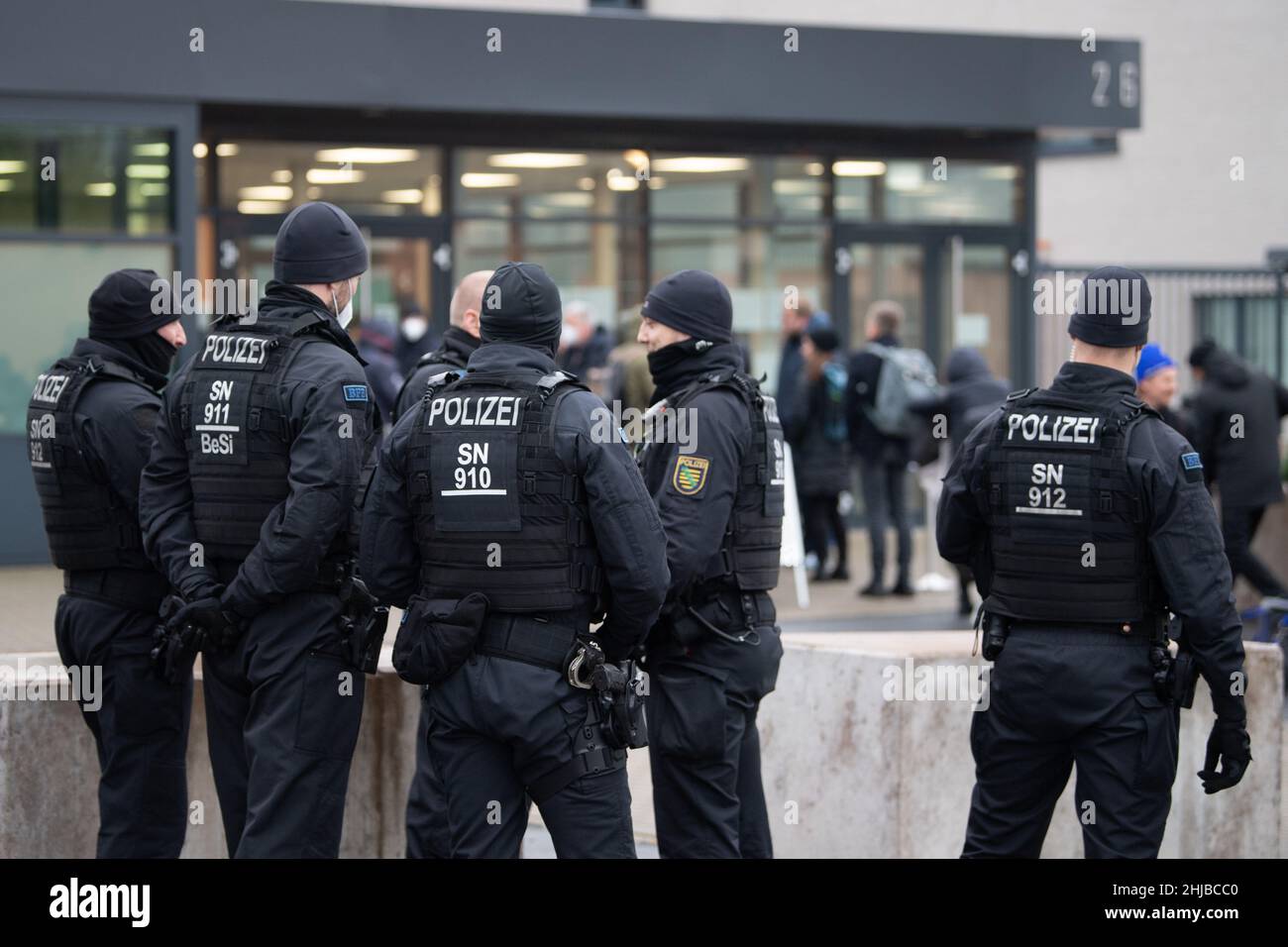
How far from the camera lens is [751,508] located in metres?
5.53

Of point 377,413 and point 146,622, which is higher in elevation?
point 377,413

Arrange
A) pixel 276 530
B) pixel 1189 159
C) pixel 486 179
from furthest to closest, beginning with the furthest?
pixel 1189 159
pixel 486 179
pixel 276 530

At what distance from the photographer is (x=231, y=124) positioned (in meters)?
14.4

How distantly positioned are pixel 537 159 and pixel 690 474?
10679mm

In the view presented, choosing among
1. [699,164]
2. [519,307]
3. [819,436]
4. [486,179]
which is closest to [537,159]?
[486,179]

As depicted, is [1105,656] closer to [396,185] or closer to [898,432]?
[898,432]

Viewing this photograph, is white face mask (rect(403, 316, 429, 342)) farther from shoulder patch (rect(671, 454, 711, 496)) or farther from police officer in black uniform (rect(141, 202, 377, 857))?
shoulder patch (rect(671, 454, 711, 496))

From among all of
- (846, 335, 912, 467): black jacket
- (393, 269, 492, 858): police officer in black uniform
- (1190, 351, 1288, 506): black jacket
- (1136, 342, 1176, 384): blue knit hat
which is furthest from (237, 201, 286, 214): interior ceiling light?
(1136, 342, 1176, 384): blue knit hat

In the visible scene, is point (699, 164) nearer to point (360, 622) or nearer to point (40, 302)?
point (40, 302)

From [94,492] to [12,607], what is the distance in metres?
6.06

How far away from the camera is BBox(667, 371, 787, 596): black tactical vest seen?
545 cm

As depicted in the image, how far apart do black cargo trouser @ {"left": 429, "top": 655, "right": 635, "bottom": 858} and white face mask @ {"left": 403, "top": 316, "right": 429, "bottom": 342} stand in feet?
30.3

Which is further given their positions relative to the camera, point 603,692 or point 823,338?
point 823,338
